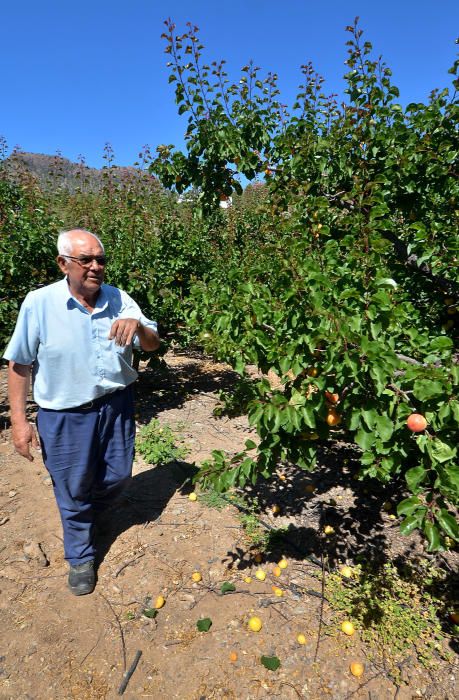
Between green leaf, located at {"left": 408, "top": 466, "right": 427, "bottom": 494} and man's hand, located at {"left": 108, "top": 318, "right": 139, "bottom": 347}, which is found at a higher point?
man's hand, located at {"left": 108, "top": 318, "right": 139, "bottom": 347}

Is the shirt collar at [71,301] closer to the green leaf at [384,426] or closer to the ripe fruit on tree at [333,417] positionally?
the ripe fruit on tree at [333,417]

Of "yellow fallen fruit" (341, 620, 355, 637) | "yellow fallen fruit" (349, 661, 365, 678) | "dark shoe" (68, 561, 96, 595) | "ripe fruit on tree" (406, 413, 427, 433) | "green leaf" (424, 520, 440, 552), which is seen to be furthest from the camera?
"dark shoe" (68, 561, 96, 595)

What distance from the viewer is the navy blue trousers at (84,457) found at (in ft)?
8.68

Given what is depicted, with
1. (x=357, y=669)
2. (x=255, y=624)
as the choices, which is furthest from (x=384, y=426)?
(x=255, y=624)

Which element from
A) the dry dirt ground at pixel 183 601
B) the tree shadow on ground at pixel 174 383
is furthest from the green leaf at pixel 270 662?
the tree shadow on ground at pixel 174 383

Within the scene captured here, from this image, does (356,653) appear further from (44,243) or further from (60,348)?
(44,243)

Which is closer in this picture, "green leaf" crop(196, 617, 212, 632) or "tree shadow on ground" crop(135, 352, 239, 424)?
"green leaf" crop(196, 617, 212, 632)

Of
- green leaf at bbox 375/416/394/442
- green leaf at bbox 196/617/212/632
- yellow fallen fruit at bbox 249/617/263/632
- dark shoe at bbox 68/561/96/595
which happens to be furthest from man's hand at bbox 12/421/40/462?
green leaf at bbox 375/416/394/442

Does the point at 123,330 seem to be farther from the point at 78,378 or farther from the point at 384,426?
the point at 384,426

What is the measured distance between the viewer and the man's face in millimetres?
2410

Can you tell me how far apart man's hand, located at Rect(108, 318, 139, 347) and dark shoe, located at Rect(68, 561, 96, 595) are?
5.15ft

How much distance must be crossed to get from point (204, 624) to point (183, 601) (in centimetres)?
28

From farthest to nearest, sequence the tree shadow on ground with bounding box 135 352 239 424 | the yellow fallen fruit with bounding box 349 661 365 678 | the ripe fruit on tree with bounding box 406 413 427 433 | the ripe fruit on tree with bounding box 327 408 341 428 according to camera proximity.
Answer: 1. the tree shadow on ground with bounding box 135 352 239 424
2. the yellow fallen fruit with bounding box 349 661 365 678
3. the ripe fruit on tree with bounding box 327 408 341 428
4. the ripe fruit on tree with bounding box 406 413 427 433

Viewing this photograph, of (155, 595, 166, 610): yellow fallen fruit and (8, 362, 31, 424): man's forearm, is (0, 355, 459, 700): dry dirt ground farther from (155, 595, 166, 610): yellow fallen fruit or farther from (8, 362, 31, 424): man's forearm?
(8, 362, 31, 424): man's forearm
